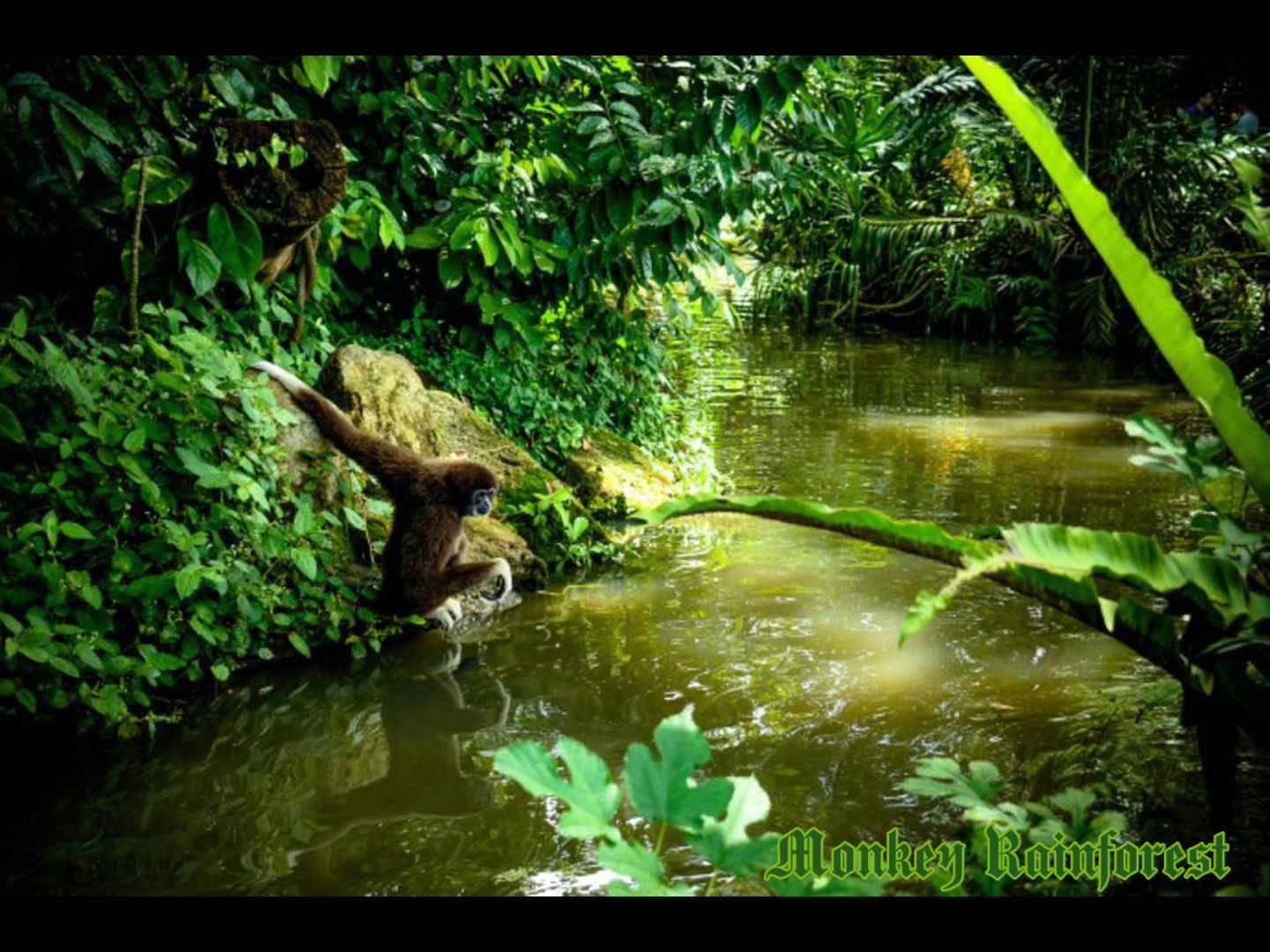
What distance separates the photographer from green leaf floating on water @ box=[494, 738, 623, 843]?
143 centimetres

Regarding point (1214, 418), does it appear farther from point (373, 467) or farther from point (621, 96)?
point (621, 96)

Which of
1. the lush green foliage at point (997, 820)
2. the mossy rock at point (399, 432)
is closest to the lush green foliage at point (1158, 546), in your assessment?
the lush green foliage at point (997, 820)

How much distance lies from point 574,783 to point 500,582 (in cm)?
334

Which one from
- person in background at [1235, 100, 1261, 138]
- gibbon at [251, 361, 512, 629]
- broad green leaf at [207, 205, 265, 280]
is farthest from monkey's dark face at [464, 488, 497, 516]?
person in background at [1235, 100, 1261, 138]

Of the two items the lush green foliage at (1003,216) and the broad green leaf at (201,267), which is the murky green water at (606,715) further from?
the lush green foliage at (1003,216)

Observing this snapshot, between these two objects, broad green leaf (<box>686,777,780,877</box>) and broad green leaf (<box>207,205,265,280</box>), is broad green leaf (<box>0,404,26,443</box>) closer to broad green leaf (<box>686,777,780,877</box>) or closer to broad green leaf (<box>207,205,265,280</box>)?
broad green leaf (<box>207,205,265,280</box>)

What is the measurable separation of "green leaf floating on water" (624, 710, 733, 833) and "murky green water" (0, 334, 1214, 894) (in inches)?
47.6

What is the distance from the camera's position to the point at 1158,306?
220 cm

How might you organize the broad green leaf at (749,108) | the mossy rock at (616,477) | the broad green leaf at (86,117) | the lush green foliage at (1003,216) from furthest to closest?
the lush green foliage at (1003,216), the mossy rock at (616,477), the broad green leaf at (749,108), the broad green leaf at (86,117)

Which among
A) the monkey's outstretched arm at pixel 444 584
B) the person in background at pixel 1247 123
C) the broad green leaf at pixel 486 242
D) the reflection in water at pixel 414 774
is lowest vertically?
the reflection in water at pixel 414 774

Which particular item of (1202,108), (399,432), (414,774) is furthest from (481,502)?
(1202,108)

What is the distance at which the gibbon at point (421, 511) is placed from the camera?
14.3 ft

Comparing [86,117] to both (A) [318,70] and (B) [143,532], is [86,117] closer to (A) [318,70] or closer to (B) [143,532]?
(A) [318,70]

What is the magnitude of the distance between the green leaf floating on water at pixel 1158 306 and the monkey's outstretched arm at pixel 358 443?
116 inches
